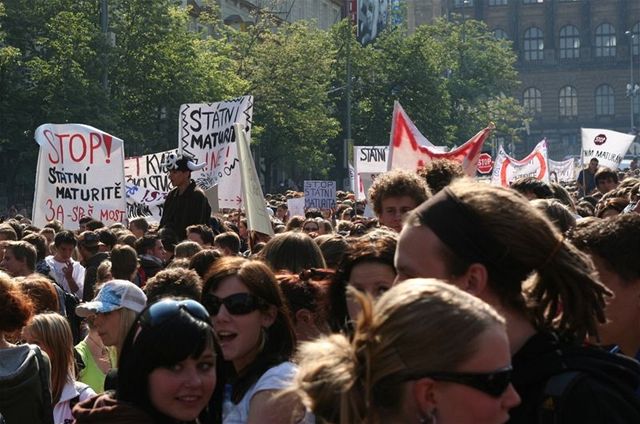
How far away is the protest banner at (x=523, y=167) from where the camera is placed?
2439 centimetres

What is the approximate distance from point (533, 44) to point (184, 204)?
114098mm

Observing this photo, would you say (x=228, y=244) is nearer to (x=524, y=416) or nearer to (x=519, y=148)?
(x=524, y=416)

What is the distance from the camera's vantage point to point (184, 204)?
1213cm

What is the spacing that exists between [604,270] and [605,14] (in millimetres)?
122125

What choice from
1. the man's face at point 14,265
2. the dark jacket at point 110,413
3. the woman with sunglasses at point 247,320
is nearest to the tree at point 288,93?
the man's face at point 14,265

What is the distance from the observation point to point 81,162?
16.0m

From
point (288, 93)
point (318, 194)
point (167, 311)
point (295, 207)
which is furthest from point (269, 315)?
point (288, 93)

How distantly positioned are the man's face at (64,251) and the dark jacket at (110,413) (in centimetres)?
775

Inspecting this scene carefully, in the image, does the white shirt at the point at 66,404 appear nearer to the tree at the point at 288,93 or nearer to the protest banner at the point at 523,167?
the protest banner at the point at 523,167

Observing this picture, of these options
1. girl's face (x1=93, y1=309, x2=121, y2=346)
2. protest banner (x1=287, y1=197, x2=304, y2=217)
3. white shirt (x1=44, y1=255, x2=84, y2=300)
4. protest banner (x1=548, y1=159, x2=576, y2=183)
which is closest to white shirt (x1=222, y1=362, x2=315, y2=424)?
girl's face (x1=93, y1=309, x2=121, y2=346)

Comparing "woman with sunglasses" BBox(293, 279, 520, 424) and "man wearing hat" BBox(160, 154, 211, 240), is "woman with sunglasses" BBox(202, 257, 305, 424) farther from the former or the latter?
"man wearing hat" BBox(160, 154, 211, 240)

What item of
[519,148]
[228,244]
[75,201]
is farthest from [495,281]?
[519,148]

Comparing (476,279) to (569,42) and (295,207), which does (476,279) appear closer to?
(295,207)

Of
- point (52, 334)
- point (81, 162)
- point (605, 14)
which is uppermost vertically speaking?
point (605, 14)
